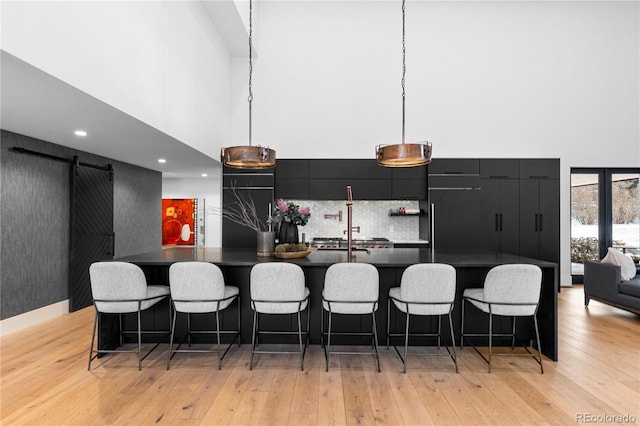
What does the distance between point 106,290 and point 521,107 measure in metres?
6.71

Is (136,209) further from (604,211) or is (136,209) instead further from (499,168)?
(604,211)

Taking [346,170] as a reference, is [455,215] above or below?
below

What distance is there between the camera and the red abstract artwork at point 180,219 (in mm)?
8734

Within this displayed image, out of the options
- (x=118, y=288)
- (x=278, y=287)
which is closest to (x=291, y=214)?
(x=278, y=287)

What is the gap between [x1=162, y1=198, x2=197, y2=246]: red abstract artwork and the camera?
8.73 metres

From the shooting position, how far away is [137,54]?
341 cm

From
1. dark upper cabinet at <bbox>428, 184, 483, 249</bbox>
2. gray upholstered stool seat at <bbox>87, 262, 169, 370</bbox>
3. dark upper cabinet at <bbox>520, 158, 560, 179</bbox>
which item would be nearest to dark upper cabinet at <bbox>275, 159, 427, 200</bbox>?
dark upper cabinet at <bbox>428, 184, 483, 249</bbox>

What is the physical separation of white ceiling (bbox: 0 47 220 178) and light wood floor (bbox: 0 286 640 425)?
2.25m

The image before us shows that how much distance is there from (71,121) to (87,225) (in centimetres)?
216

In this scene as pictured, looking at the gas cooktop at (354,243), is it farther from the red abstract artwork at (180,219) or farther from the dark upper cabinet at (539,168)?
the red abstract artwork at (180,219)

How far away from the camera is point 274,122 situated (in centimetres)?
635

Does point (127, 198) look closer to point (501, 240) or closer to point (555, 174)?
point (501, 240)

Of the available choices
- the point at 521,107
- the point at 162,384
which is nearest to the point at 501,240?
the point at 521,107

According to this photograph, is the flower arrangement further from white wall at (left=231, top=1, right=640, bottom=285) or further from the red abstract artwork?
the red abstract artwork
